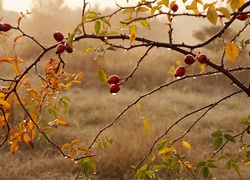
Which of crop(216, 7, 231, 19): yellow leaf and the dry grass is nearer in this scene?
crop(216, 7, 231, 19): yellow leaf

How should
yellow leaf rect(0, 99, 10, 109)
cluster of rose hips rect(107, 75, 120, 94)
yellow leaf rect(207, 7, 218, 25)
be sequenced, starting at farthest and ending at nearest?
1. cluster of rose hips rect(107, 75, 120, 94)
2. yellow leaf rect(0, 99, 10, 109)
3. yellow leaf rect(207, 7, 218, 25)

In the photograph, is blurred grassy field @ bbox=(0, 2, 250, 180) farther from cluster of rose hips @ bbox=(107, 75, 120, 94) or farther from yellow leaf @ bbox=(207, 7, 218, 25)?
yellow leaf @ bbox=(207, 7, 218, 25)

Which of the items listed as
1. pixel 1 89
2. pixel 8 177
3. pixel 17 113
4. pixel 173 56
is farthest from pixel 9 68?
pixel 1 89

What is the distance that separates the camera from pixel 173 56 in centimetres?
779

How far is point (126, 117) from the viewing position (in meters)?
4.15

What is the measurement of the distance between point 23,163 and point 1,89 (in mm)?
2408

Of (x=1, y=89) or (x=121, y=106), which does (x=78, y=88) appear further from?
(x=1, y=89)

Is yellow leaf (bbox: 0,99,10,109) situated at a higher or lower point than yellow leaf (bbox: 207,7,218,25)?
lower

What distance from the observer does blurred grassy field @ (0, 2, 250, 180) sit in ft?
9.47

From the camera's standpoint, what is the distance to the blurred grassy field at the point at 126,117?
9.47ft

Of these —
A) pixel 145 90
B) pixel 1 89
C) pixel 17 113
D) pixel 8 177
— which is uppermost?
pixel 145 90

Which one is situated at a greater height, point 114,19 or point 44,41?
point 114,19

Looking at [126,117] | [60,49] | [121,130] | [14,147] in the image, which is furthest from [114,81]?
[126,117]

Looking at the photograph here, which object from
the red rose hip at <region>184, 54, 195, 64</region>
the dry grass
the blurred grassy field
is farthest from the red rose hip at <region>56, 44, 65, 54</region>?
the dry grass
